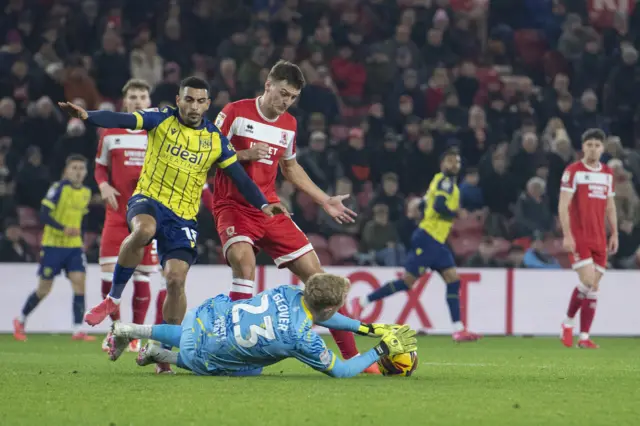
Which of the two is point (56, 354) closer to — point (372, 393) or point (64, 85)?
point (372, 393)

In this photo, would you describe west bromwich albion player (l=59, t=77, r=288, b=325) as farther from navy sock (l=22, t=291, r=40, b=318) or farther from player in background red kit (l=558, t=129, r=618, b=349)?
navy sock (l=22, t=291, r=40, b=318)

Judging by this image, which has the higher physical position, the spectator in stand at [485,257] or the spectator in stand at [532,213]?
the spectator in stand at [532,213]

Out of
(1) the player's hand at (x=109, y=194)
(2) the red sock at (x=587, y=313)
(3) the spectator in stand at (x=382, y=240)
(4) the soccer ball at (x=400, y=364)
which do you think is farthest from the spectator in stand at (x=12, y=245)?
(4) the soccer ball at (x=400, y=364)

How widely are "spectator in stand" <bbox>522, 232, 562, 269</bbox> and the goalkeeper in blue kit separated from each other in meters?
8.95

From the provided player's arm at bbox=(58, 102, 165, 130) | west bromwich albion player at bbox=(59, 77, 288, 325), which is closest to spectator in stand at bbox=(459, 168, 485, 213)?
west bromwich albion player at bbox=(59, 77, 288, 325)

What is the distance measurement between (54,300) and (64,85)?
3918 millimetres

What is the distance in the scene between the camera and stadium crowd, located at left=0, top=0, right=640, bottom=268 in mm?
16234

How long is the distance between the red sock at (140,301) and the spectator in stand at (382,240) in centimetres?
567

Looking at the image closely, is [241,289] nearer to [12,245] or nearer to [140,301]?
[140,301]

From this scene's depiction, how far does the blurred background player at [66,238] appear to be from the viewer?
13.6 meters

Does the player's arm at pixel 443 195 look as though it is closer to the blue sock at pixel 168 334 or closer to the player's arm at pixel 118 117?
the player's arm at pixel 118 117

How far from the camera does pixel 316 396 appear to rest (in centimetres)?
616

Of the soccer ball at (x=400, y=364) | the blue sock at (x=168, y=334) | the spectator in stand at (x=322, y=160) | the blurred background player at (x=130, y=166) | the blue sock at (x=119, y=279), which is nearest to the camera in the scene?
the blue sock at (x=168, y=334)

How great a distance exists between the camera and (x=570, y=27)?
19.9 meters
